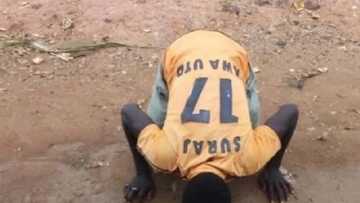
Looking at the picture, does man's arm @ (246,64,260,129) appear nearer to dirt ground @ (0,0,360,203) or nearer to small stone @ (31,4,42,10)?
dirt ground @ (0,0,360,203)

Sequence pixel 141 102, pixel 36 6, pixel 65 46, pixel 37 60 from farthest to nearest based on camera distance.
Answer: pixel 36 6, pixel 65 46, pixel 37 60, pixel 141 102

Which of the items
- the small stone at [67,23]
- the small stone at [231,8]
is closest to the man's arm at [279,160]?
the small stone at [231,8]

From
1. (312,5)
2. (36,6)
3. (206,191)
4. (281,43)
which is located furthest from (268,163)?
(36,6)

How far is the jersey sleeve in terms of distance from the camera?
11.6 feet

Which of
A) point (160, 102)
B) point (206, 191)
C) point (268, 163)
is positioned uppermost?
point (206, 191)

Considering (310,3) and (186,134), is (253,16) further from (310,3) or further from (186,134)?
(186,134)

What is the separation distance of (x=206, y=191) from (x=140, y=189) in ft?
2.64

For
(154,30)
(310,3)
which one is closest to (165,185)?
(154,30)

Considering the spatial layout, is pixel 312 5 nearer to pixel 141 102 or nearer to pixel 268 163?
pixel 141 102

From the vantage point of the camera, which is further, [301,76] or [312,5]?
[312,5]

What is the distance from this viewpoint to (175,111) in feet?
11.9

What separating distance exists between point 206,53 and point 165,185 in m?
0.77

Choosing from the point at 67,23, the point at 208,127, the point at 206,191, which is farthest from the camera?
the point at 67,23

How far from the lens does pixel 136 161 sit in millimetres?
4012
